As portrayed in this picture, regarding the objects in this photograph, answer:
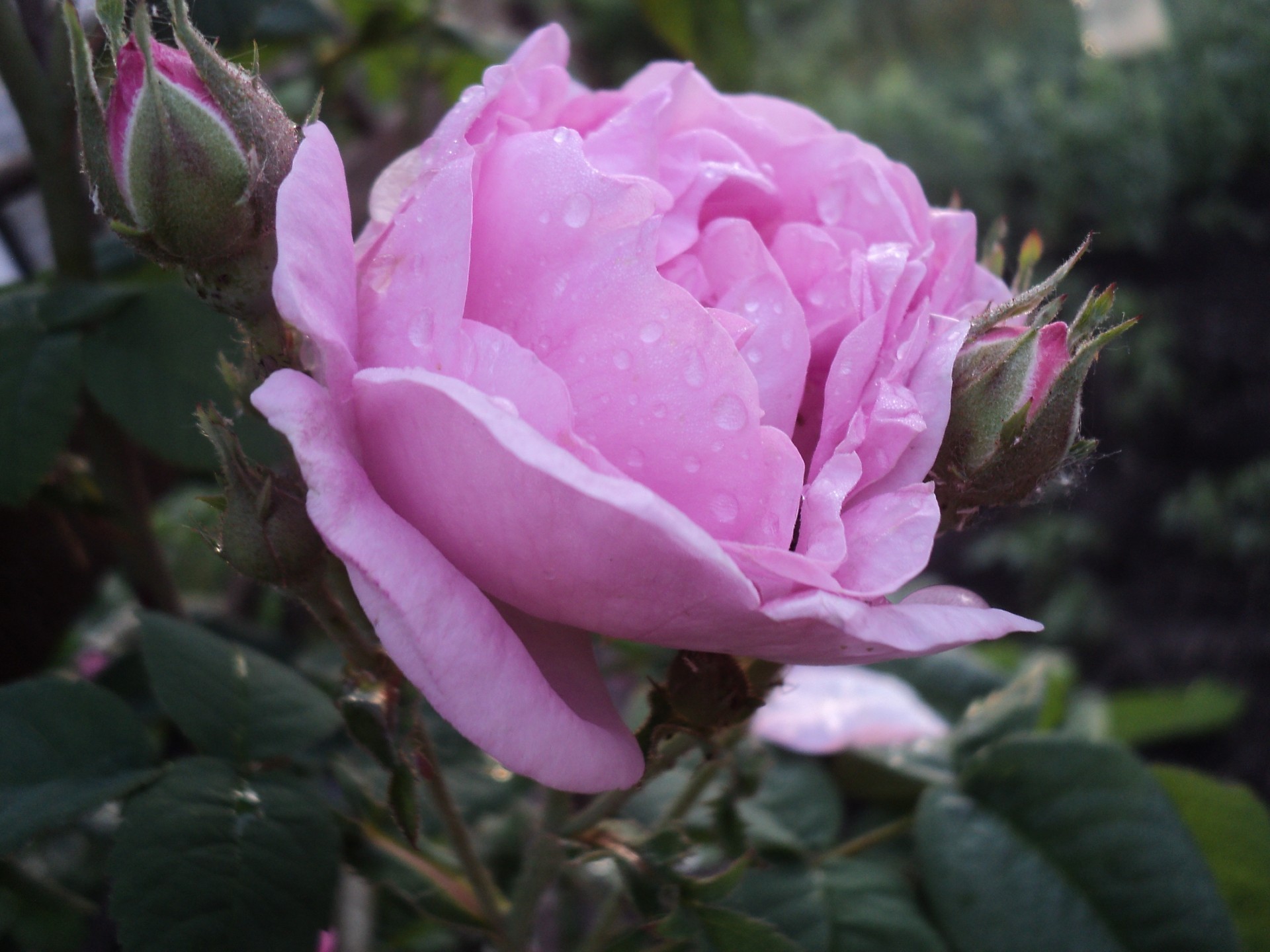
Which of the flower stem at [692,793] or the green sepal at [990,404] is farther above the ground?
the green sepal at [990,404]

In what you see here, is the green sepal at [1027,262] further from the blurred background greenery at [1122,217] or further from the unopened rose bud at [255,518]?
the blurred background greenery at [1122,217]

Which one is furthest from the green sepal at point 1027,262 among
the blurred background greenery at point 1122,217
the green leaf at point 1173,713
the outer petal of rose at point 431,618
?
the green leaf at point 1173,713

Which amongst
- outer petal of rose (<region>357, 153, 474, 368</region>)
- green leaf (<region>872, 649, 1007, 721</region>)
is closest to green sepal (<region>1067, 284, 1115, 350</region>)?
outer petal of rose (<region>357, 153, 474, 368</region>)

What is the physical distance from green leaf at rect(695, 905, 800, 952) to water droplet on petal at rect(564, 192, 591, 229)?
28 centimetres

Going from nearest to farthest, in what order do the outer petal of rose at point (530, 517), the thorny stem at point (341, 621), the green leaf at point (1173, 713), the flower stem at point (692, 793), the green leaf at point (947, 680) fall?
the outer petal of rose at point (530, 517), the thorny stem at point (341, 621), the flower stem at point (692, 793), the green leaf at point (947, 680), the green leaf at point (1173, 713)

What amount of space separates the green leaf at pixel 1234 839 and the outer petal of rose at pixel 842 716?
5.8 inches

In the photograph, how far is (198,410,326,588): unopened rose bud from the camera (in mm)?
324

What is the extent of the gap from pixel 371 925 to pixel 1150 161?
2.67 m

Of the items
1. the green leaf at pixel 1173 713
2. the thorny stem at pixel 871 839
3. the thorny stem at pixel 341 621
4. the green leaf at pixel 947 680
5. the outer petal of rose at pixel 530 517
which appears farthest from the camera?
the green leaf at pixel 1173 713

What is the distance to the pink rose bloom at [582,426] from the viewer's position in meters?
0.26

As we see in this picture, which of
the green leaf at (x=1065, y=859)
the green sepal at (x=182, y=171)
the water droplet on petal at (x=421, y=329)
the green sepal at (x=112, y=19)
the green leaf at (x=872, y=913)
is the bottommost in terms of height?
the green leaf at (x=872, y=913)

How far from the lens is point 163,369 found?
0.50 m

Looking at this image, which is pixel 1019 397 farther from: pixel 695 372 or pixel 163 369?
pixel 163 369

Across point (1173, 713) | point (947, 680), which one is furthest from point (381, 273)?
point (1173, 713)
